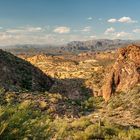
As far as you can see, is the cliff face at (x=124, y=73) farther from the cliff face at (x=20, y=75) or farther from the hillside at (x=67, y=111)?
the cliff face at (x=20, y=75)

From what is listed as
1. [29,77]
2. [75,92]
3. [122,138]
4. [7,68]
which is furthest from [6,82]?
[122,138]

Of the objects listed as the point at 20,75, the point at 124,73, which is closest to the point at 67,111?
the point at 124,73

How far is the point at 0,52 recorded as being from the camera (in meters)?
61.4

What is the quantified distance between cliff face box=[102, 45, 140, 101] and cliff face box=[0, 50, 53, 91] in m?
10.9

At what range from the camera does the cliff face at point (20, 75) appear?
52.0 meters

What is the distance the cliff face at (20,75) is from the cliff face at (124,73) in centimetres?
1088

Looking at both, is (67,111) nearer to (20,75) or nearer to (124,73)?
(124,73)

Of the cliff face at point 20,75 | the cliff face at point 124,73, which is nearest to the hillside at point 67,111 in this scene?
the cliff face at point 20,75

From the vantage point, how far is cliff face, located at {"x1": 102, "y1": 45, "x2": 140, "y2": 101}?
161ft

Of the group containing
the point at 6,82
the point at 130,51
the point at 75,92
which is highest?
the point at 130,51

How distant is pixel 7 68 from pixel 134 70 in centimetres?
1861

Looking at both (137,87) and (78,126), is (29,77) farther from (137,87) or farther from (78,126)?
(78,126)

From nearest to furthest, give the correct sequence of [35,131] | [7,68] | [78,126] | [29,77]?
[35,131] → [78,126] → [7,68] → [29,77]

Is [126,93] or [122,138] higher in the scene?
[122,138]
